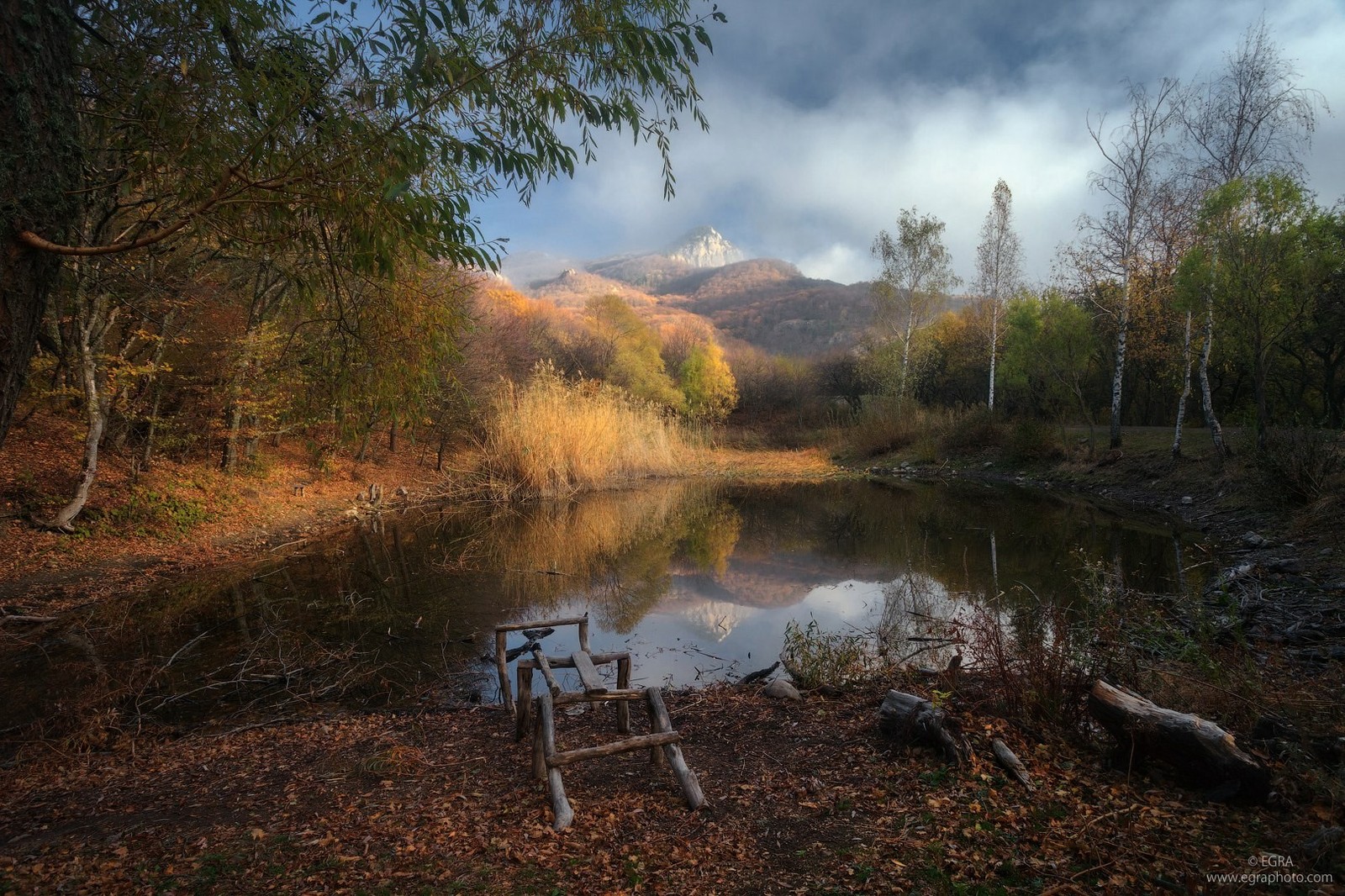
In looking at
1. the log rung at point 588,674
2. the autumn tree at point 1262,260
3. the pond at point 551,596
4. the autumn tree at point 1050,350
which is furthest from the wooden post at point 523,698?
the autumn tree at point 1050,350

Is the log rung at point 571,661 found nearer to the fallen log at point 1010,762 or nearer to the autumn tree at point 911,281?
the fallen log at point 1010,762

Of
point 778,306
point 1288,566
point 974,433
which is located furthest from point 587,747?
point 778,306

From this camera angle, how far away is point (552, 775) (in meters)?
3.31

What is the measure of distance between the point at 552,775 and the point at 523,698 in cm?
99

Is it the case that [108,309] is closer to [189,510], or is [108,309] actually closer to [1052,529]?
[189,510]

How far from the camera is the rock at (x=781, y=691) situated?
5.12 m

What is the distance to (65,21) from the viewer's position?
2.50 m

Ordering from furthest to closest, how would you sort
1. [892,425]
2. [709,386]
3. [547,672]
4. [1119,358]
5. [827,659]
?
1. [709,386]
2. [892,425]
3. [1119,358]
4. [827,659]
5. [547,672]

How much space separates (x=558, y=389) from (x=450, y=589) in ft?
30.2

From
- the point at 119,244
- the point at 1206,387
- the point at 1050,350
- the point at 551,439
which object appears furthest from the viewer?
the point at 1050,350

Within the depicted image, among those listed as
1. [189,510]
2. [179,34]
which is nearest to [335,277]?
[179,34]

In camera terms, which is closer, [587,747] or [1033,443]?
[587,747]

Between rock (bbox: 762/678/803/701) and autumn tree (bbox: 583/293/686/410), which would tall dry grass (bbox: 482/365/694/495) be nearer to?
rock (bbox: 762/678/803/701)

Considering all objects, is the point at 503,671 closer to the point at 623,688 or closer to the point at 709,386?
the point at 623,688
